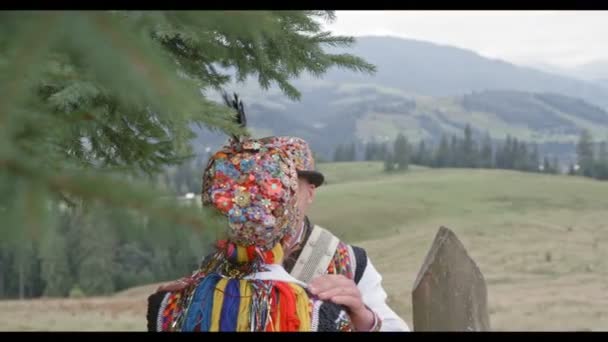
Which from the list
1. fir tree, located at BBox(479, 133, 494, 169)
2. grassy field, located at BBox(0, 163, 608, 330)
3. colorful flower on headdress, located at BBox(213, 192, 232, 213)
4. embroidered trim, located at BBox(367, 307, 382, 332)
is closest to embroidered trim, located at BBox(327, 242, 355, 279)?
embroidered trim, located at BBox(367, 307, 382, 332)

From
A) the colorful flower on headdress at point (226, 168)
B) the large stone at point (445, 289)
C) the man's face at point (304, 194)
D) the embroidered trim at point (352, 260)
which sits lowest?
the large stone at point (445, 289)

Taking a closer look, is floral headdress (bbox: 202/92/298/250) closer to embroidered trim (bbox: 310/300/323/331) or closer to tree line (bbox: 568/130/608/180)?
embroidered trim (bbox: 310/300/323/331)

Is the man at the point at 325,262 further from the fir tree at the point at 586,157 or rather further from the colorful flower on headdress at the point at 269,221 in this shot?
the fir tree at the point at 586,157

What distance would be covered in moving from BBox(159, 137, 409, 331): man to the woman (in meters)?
0.09

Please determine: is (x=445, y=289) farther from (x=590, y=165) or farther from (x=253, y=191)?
(x=590, y=165)

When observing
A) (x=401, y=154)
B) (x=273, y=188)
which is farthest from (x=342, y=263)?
(x=401, y=154)

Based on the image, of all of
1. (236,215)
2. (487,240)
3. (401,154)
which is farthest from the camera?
(401,154)

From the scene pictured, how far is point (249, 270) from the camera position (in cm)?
200

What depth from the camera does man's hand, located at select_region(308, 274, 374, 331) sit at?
201cm

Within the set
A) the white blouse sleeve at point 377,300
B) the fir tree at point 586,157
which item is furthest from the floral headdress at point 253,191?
the fir tree at point 586,157

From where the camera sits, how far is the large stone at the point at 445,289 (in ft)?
8.25

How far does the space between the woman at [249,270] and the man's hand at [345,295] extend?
0.09 feet

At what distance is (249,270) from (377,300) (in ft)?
1.59

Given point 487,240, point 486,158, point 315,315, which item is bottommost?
point 486,158
